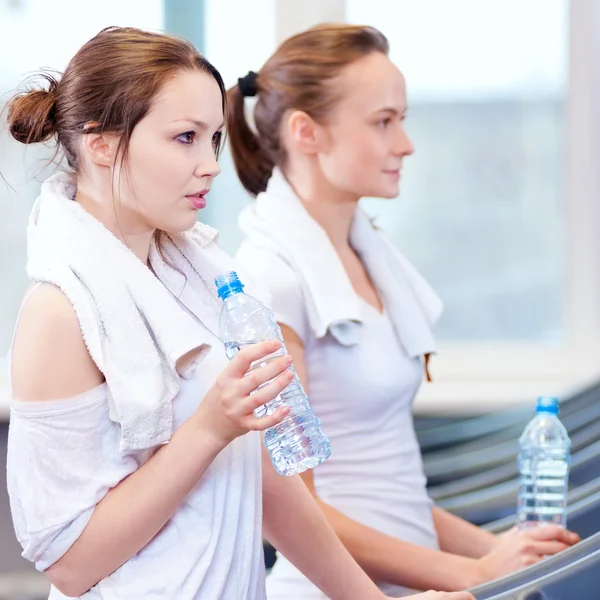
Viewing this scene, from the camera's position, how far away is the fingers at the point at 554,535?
1.60 m

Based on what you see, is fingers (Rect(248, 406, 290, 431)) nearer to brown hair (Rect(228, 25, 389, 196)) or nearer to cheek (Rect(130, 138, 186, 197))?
cheek (Rect(130, 138, 186, 197))

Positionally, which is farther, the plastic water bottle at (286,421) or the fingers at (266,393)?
the plastic water bottle at (286,421)

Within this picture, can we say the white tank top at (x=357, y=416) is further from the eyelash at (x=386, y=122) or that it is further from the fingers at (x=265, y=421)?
the fingers at (x=265, y=421)

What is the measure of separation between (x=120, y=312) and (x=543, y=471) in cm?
101

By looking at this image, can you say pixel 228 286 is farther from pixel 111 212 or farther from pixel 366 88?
pixel 366 88

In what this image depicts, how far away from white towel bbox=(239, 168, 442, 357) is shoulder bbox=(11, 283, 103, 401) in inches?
24.0

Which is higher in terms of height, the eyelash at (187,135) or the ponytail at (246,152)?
the eyelash at (187,135)

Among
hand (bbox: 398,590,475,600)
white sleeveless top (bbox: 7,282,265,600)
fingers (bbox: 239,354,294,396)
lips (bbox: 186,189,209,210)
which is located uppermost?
lips (bbox: 186,189,209,210)

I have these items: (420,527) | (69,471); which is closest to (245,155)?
(420,527)

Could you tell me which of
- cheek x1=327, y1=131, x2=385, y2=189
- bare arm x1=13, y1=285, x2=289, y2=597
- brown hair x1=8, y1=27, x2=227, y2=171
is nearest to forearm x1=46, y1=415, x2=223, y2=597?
bare arm x1=13, y1=285, x2=289, y2=597

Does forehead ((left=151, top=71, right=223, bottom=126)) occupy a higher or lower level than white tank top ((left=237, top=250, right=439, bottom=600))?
higher

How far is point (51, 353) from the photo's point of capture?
3.50ft

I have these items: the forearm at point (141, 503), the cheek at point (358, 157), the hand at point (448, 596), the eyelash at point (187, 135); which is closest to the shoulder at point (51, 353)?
the forearm at point (141, 503)

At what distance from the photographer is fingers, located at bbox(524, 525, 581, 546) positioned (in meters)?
1.60
